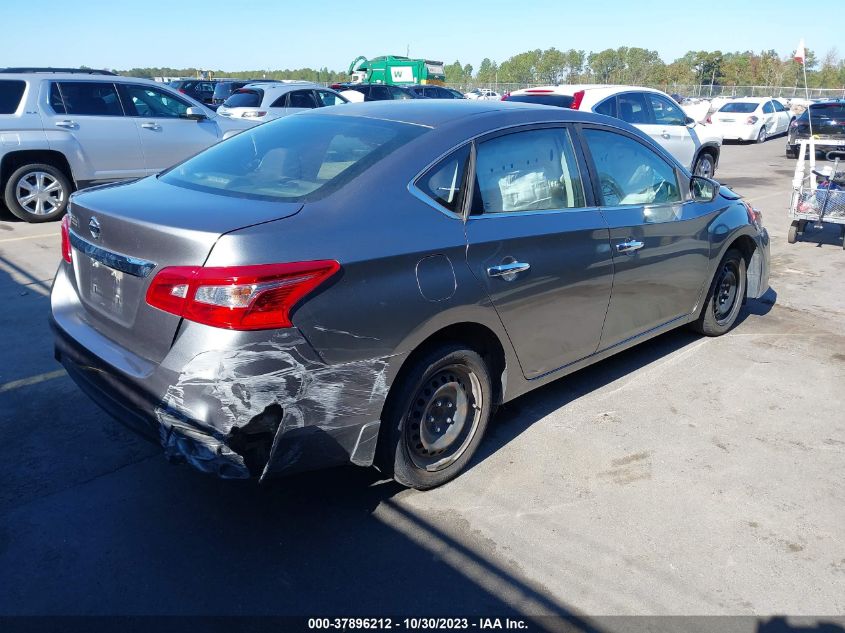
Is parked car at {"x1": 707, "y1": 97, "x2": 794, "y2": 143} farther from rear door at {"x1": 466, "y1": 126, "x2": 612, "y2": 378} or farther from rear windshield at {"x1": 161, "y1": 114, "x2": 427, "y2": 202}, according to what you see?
rear windshield at {"x1": 161, "y1": 114, "x2": 427, "y2": 202}

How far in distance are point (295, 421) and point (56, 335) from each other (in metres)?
1.44

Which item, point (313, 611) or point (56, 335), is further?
point (56, 335)

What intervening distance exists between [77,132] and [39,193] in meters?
0.93

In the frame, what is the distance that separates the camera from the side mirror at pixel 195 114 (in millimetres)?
9906

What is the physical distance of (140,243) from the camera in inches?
112

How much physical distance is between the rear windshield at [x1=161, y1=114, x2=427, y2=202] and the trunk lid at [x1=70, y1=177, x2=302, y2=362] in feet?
0.53

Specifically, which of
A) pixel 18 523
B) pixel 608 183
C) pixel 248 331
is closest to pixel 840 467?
pixel 608 183

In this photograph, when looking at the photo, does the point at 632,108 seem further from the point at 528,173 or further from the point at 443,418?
the point at 443,418

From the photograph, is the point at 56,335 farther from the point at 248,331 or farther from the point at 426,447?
the point at 426,447

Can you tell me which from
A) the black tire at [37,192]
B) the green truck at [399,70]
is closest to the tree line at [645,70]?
the green truck at [399,70]

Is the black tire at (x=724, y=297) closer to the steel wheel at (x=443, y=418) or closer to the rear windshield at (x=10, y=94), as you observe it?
the steel wheel at (x=443, y=418)

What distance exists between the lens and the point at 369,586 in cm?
284

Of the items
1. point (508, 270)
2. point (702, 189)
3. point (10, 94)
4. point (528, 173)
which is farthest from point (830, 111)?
point (508, 270)

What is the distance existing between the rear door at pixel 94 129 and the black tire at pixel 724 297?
7.72 metres
